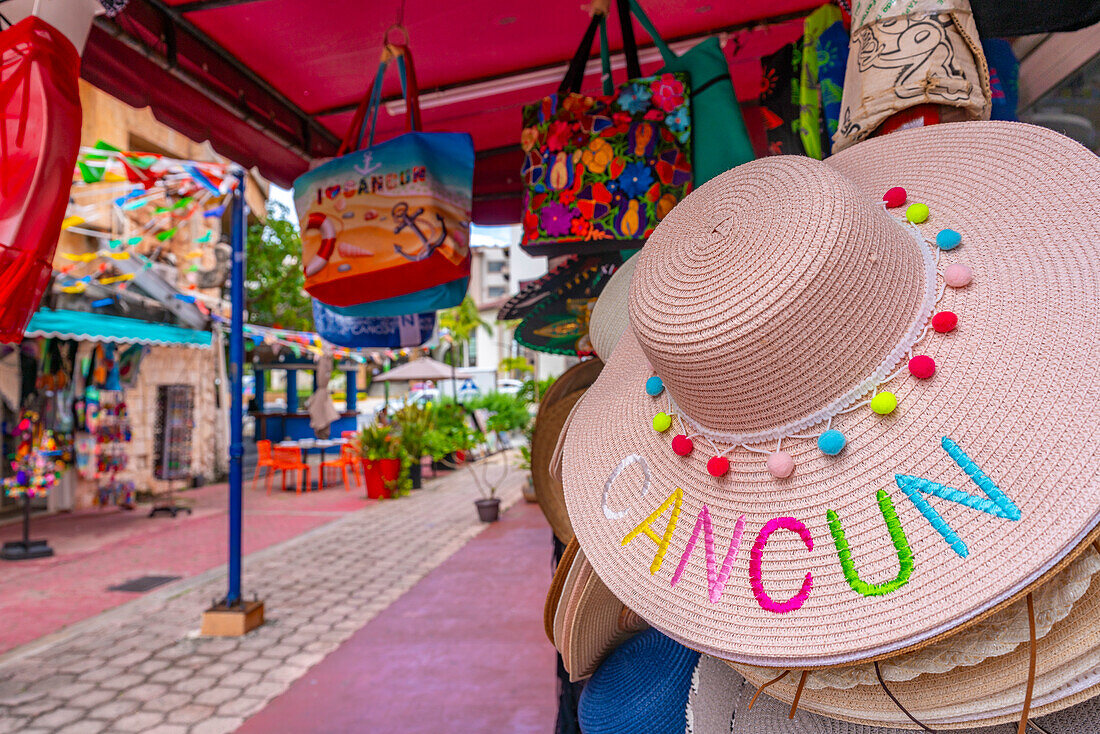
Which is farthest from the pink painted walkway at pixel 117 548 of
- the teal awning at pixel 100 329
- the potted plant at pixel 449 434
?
the teal awning at pixel 100 329

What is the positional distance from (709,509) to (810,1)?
184cm

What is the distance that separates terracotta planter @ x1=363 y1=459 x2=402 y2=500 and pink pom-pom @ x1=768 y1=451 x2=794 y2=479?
33.8ft

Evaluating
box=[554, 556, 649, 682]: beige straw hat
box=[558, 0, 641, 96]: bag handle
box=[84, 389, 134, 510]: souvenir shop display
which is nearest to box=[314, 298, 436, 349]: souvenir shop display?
box=[558, 0, 641, 96]: bag handle

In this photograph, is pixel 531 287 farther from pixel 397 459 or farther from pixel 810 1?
pixel 397 459

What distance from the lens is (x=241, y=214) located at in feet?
15.5

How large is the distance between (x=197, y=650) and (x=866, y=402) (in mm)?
4840

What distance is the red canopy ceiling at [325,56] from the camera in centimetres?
182

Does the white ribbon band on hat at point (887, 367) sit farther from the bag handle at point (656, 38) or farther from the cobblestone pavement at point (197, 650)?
the cobblestone pavement at point (197, 650)

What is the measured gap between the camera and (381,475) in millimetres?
10492

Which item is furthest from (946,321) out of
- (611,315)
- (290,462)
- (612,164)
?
(290,462)

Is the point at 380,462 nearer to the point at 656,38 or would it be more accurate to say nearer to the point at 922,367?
the point at 656,38

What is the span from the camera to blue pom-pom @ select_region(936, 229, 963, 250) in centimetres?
73

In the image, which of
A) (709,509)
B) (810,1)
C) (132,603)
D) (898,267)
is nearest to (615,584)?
(709,509)

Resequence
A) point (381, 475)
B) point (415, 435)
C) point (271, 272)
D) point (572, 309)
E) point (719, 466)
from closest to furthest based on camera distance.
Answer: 1. point (719, 466)
2. point (572, 309)
3. point (381, 475)
4. point (415, 435)
5. point (271, 272)
